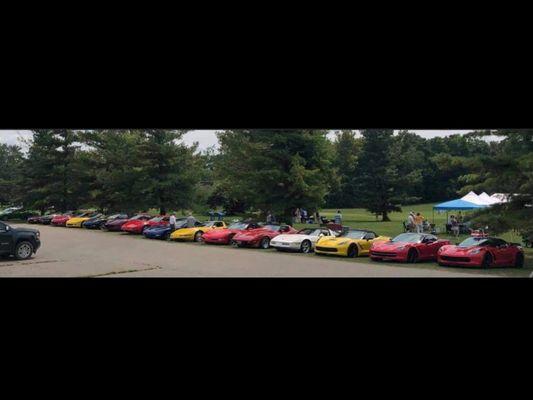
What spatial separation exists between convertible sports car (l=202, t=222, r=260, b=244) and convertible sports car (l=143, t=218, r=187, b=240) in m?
2.12

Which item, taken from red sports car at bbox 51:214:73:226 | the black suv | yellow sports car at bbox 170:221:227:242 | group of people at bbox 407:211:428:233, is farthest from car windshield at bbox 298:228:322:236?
red sports car at bbox 51:214:73:226

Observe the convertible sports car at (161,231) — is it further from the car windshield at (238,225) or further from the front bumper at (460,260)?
the front bumper at (460,260)

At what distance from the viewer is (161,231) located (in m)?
20.9

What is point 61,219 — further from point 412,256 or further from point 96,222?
point 412,256

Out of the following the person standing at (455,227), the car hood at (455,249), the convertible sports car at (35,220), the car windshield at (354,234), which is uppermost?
the person standing at (455,227)

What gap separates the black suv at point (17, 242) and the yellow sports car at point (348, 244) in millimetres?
7964

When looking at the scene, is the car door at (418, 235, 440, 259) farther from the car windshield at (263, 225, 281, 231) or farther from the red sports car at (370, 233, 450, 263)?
the car windshield at (263, 225, 281, 231)

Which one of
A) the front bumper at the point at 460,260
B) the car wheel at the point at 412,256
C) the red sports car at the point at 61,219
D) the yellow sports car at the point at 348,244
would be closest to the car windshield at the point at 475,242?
the front bumper at the point at 460,260

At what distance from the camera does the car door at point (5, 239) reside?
536 inches
